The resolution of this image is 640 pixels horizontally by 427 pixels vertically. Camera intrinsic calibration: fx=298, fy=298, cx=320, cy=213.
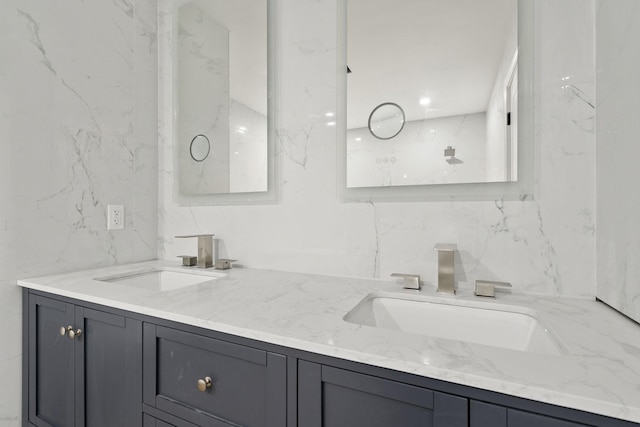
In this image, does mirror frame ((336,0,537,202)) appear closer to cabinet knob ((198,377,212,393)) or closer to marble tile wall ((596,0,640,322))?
marble tile wall ((596,0,640,322))

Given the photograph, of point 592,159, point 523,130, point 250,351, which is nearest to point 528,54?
point 523,130

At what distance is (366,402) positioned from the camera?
0.59 meters

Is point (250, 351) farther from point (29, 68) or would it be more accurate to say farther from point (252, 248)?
point (29, 68)

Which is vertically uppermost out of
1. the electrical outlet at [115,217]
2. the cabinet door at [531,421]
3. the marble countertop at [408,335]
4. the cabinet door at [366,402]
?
the electrical outlet at [115,217]

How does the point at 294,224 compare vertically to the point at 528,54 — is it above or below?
below

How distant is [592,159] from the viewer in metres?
0.92

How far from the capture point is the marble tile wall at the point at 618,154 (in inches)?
27.9

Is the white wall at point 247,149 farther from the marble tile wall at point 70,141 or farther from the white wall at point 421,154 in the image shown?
the marble tile wall at point 70,141

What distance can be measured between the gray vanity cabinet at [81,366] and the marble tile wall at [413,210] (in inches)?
23.7

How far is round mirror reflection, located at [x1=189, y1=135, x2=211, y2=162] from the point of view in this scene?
1552 millimetres

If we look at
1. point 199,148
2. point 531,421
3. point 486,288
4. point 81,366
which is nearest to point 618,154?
point 486,288

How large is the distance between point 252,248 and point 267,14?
1.09 m

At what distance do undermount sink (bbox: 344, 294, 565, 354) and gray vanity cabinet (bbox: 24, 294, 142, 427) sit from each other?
2.29ft

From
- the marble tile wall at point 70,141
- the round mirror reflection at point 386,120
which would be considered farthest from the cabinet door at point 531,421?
the marble tile wall at point 70,141
